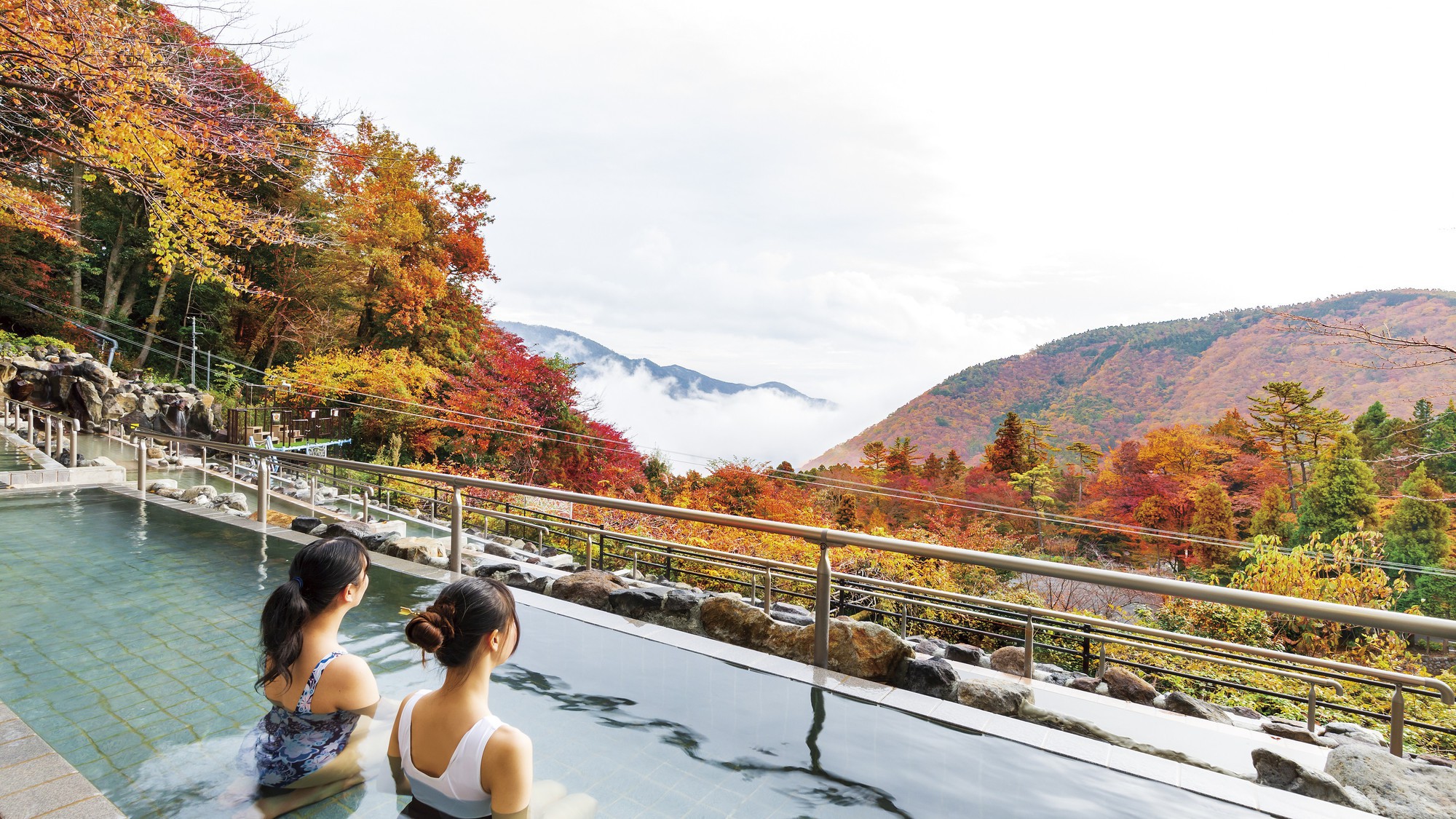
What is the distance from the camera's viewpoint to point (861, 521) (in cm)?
1939

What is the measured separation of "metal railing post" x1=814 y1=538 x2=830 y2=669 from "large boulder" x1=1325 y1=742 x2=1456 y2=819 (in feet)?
5.80

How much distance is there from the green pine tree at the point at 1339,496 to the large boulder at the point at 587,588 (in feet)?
64.9

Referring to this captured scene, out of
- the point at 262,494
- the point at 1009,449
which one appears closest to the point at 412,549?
the point at 262,494

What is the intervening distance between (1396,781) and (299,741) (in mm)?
3435

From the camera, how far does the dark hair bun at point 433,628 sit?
172 cm

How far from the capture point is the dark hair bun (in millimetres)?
1719

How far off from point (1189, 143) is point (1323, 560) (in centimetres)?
1609

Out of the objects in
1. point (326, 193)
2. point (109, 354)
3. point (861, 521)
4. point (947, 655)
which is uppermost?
point (326, 193)

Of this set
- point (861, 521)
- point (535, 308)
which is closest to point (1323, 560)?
point (861, 521)

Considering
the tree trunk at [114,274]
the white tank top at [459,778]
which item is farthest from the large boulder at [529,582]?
the tree trunk at [114,274]

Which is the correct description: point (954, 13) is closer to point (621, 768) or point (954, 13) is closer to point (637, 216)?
point (621, 768)

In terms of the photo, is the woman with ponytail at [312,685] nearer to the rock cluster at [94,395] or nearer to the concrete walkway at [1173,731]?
the concrete walkway at [1173,731]

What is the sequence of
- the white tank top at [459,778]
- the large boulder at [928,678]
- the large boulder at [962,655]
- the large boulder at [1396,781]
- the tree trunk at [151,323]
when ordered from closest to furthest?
the white tank top at [459,778]
the large boulder at [1396,781]
the large boulder at [928,678]
the large boulder at [962,655]
the tree trunk at [151,323]

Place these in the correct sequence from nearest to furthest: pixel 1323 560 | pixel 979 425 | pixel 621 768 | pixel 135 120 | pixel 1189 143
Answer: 1. pixel 621 768
2. pixel 135 120
3. pixel 1323 560
4. pixel 1189 143
5. pixel 979 425
